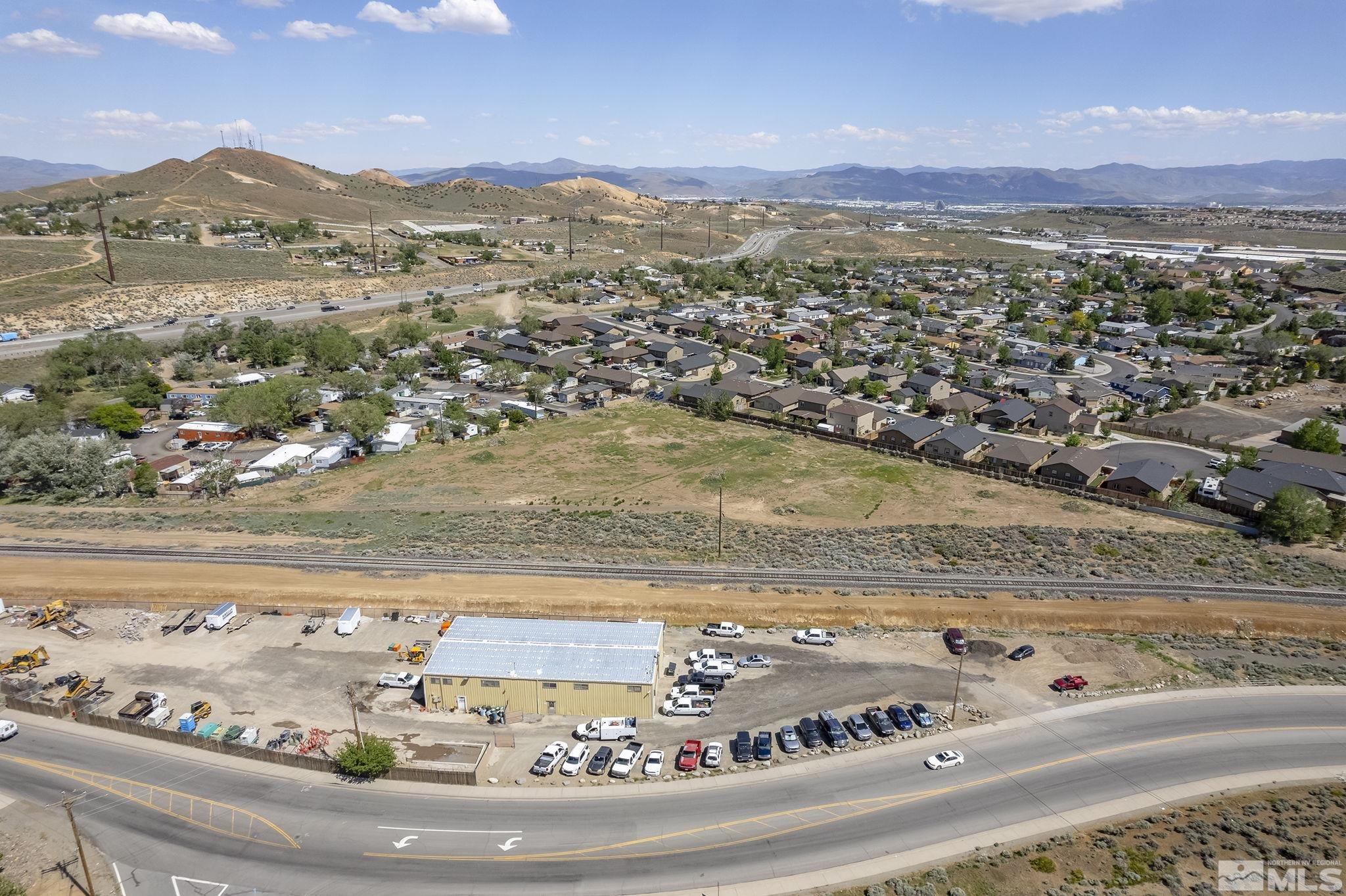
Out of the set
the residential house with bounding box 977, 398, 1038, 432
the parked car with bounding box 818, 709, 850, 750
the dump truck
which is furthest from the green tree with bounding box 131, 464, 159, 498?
the residential house with bounding box 977, 398, 1038, 432

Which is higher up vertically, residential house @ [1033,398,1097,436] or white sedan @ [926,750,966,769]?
residential house @ [1033,398,1097,436]

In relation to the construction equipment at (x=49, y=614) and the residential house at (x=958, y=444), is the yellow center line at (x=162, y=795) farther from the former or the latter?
the residential house at (x=958, y=444)

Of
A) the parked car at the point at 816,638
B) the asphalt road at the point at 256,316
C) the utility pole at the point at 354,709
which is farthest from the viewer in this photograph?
the asphalt road at the point at 256,316

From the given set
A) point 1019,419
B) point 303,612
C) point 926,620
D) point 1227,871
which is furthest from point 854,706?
point 1019,419

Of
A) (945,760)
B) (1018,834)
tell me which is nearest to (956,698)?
(945,760)

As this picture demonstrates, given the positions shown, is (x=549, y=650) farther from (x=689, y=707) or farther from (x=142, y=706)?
(x=142, y=706)

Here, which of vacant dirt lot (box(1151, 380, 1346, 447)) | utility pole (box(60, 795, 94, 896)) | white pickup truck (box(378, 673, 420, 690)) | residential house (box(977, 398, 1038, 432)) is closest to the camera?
utility pole (box(60, 795, 94, 896))

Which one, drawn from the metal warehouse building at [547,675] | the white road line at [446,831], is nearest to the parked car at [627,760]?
the metal warehouse building at [547,675]

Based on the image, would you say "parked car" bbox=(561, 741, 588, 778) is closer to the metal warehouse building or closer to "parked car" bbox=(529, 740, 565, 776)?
"parked car" bbox=(529, 740, 565, 776)
